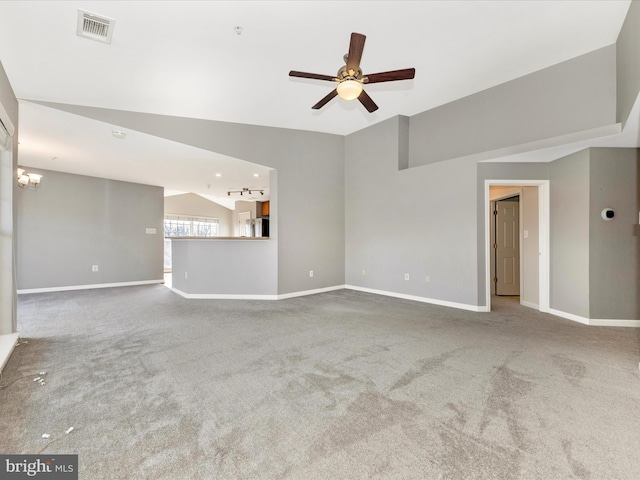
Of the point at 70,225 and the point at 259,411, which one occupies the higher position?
the point at 70,225

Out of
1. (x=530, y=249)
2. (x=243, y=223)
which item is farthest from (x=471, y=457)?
Answer: (x=243, y=223)

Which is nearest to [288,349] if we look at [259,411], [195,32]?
[259,411]

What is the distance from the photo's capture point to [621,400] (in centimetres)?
196

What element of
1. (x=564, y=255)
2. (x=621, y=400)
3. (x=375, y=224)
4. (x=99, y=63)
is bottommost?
(x=621, y=400)

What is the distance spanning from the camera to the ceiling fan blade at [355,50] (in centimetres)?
226

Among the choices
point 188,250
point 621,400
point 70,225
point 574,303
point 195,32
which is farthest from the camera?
point 70,225

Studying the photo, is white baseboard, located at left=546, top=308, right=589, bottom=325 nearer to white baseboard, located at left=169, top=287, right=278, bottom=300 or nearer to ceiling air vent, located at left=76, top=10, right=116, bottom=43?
white baseboard, located at left=169, top=287, right=278, bottom=300

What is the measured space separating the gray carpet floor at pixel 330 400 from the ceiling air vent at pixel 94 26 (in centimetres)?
298

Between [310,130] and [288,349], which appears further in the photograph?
[310,130]

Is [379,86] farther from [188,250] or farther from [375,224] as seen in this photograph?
[188,250]

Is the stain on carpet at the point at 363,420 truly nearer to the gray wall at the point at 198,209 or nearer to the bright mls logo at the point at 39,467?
the bright mls logo at the point at 39,467

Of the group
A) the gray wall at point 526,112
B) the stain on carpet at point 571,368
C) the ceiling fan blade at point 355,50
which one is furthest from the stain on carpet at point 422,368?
the gray wall at point 526,112

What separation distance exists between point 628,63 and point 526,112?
113 centimetres

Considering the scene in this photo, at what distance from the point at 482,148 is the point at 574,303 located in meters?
2.53
